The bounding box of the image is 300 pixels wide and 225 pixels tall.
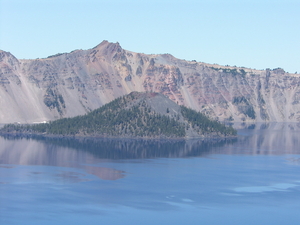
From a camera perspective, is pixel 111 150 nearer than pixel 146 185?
No

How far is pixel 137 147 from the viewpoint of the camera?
116250 mm

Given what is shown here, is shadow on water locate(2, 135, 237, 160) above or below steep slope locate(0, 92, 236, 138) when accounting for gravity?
below

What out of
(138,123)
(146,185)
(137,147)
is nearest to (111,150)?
(137,147)

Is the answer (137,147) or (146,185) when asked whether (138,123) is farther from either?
(146,185)

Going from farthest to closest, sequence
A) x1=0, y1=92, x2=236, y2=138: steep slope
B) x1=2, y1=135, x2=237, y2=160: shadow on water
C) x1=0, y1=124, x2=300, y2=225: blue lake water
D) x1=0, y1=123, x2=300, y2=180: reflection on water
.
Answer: x1=0, y1=92, x2=236, y2=138: steep slope
x1=2, y1=135, x2=237, y2=160: shadow on water
x1=0, y1=123, x2=300, y2=180: reflection on water
x1=0, y1=124, x2=300, y2=225: blue lake water

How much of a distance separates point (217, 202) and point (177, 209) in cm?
584

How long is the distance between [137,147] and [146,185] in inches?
1868

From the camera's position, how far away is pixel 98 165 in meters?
86.4

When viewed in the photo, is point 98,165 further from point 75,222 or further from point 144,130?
point 144,130

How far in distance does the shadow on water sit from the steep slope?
639 centimetres

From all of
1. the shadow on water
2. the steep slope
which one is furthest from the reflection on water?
the steep slope

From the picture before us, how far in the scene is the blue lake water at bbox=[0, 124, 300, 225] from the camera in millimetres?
53656

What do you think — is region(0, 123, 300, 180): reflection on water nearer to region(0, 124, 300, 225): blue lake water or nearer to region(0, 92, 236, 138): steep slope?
region(0, 124, 300, 225): blue lake water

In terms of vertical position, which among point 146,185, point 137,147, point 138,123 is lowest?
point 146,185
